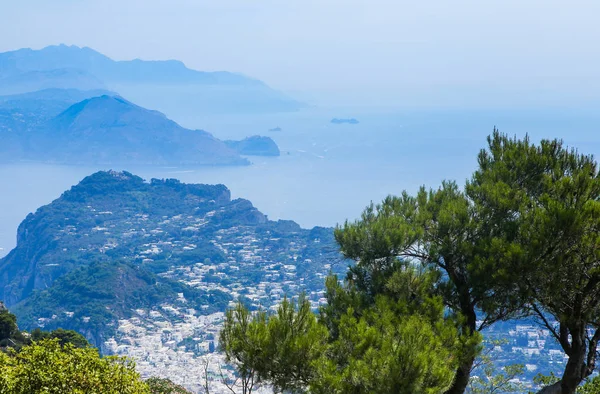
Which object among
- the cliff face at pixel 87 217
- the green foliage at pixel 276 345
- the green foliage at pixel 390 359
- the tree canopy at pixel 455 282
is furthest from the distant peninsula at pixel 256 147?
the green foliage at pixel 390 359

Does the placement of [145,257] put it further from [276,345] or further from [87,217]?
[276,345]

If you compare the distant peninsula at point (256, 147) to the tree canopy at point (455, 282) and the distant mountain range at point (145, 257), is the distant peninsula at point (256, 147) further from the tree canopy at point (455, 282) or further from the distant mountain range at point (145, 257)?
the tree canopy at point (455, 282)

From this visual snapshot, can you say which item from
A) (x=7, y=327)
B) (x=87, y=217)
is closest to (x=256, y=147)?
(x=87, y=217)

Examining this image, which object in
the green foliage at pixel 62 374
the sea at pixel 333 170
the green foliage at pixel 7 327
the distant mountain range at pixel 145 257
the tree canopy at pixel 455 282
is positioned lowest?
the green foliage at pixel 7 327

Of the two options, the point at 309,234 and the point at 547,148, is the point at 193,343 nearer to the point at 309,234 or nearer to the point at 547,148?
the point at 309,234

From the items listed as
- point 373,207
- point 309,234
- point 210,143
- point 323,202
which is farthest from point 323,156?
point 373,207

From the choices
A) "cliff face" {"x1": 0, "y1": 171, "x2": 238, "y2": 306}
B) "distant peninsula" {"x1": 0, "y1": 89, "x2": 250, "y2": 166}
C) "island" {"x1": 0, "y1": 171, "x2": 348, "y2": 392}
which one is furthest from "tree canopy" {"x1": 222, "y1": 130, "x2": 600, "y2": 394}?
"distant peninsula" {"x1": 0, "y1": 89, "x2": 250, "y2": 166}
